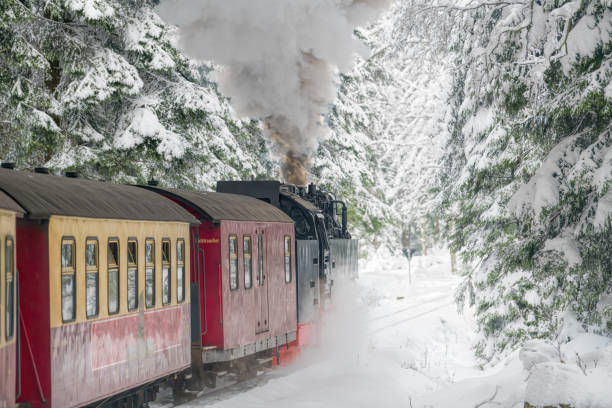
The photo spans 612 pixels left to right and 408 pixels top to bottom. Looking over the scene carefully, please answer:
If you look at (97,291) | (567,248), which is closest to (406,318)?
(567,248)

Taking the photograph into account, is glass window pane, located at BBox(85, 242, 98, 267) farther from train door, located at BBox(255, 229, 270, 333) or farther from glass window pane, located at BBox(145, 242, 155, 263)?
train door, located at BBox(255, 229, 270, 333)

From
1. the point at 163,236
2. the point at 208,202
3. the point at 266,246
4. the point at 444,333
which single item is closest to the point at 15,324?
the point at 163,236

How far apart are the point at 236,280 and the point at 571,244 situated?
17.2ft

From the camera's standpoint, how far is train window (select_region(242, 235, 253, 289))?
12523 mm

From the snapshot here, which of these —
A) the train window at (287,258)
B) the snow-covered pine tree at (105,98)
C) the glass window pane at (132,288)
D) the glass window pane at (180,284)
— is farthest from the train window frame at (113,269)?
the snow-covered pine tree at (105,98)

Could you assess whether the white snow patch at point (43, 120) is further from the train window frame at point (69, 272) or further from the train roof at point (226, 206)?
the train window frame at point (69, 272)

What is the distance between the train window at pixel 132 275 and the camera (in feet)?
30.3

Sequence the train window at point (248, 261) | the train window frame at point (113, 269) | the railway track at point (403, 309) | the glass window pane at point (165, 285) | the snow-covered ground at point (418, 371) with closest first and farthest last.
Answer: the snow-covered ground at point (418, 371)
the train window frame at point (113, 269)
the glass window pane at point (165, 285)
the train window at point (248, 261)
the railway track at point (403, 309)

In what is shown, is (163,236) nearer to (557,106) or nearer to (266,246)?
(266,246)

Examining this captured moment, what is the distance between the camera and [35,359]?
297 inches

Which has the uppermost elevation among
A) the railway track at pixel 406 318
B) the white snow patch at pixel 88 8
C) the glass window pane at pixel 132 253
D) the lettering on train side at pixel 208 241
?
the white snow patch at pixel 88 8

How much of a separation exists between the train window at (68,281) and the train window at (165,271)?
7.38ft

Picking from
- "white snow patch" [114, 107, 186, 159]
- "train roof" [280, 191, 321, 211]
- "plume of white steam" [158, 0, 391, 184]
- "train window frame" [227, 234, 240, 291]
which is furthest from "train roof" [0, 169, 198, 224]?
"plume of white steam" [158, 0, 391, 184]

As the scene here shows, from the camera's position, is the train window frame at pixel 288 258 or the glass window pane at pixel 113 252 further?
the train window frame at pixel 288 258
